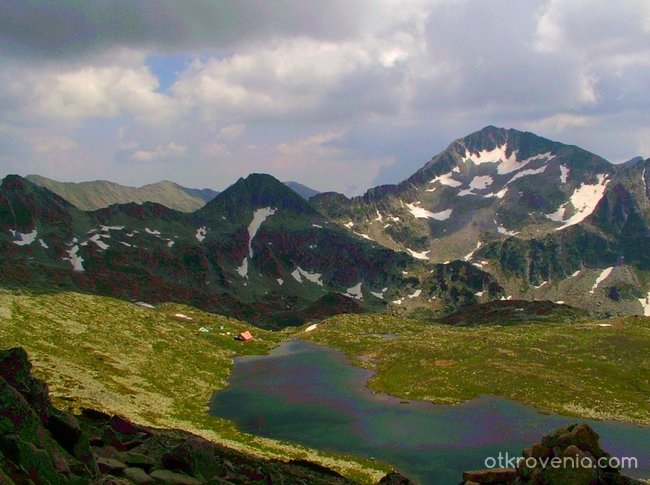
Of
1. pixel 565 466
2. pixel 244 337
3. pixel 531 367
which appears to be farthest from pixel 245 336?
pixel 565 466

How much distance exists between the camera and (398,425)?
2749 inches

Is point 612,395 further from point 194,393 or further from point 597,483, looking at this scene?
point 194,393

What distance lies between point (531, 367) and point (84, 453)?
8890 cm

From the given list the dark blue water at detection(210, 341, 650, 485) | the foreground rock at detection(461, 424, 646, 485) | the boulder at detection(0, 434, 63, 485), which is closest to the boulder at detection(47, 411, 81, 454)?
the boulder at detection(0, 434, 63, 485)

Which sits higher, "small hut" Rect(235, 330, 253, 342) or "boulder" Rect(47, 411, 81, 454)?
"boulder" Rect(47, 411, 81, 454)

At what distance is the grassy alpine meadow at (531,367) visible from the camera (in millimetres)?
80625

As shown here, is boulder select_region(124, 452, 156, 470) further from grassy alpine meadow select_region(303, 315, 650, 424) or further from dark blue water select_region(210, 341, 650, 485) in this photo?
grassy alpine meadow select_region(303, 315, 650, 424)

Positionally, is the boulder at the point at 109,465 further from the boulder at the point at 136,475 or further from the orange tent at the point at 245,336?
the orange tent at the point at 245,336

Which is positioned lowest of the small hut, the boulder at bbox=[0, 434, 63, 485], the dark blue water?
the small hut

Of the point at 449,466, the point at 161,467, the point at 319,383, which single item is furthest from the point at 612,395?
the point at 161,467

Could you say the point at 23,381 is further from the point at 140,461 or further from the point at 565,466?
the point at 565,466

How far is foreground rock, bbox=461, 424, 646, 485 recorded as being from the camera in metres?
31.5

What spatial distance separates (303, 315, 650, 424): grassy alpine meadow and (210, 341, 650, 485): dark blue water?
195 inches

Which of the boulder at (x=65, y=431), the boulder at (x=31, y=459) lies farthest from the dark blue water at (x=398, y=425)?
the boulder at (x=31, y=459)
